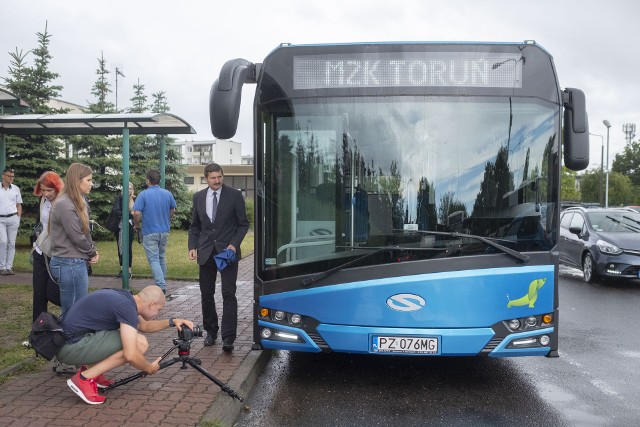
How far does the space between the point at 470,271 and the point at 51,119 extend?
299 inches

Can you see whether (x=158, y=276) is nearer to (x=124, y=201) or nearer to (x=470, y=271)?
(x=124, y=201)

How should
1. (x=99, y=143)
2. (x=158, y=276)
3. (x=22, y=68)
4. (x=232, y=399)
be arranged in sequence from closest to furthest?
(x=232, y=399), (x=158, y=276), (x=22, y=68), (x=99, y=143)

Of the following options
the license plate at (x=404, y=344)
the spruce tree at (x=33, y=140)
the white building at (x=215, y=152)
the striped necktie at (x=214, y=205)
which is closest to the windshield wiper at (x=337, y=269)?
the license plate at (x=404, y=344)

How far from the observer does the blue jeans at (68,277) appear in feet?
18.8

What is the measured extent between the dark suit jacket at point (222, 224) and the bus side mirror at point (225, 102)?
1.35 metres

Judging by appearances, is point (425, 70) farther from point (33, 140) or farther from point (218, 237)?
point (33, 140)

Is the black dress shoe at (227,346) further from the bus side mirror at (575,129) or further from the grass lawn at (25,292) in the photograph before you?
the bus side mirror at (575,129)

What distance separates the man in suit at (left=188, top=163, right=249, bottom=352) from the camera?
683 centimetres

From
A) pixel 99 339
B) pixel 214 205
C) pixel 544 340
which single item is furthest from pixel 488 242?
pixel 99 339

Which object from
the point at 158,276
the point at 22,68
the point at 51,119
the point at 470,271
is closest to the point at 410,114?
the point at 470,271

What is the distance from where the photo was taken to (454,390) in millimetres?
5949

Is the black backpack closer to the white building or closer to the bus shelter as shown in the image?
the bus shelter

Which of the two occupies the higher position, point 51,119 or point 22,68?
point 22,68

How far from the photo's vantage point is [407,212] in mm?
5551
